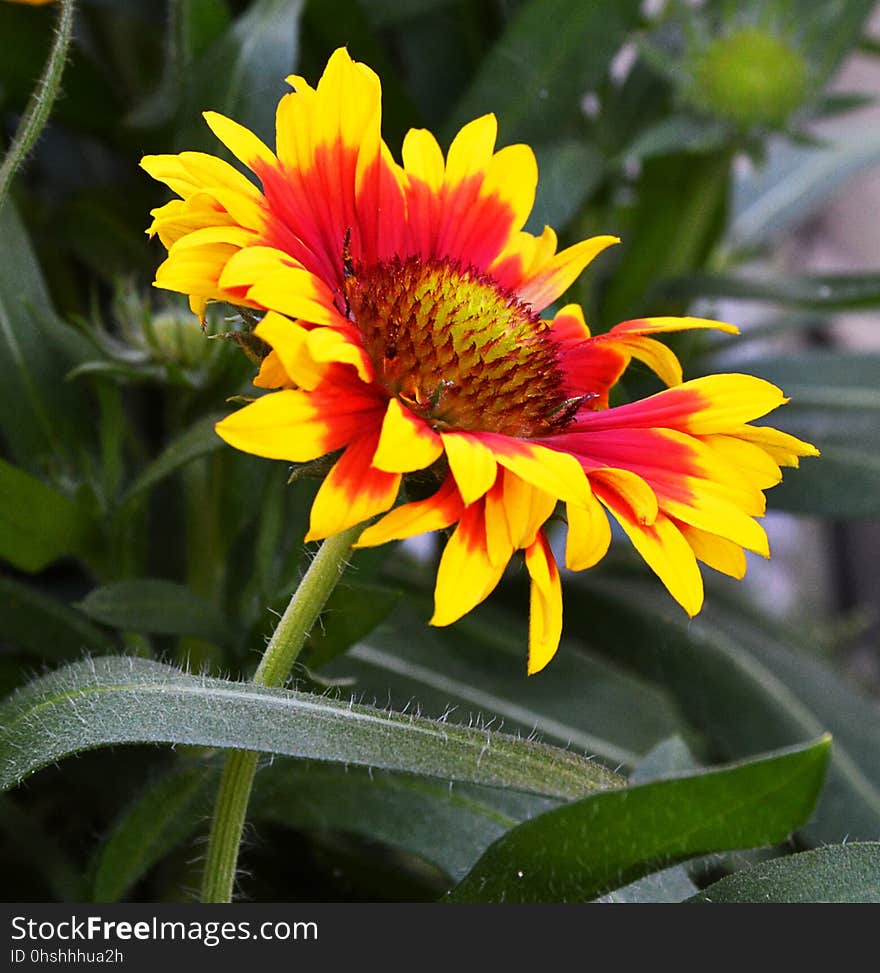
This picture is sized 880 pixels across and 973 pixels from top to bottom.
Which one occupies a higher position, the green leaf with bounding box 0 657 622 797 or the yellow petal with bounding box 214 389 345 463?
the yellow petal with bounding box 214 389 345 463

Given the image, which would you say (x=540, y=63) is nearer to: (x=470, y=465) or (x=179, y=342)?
(x=179, y=342)

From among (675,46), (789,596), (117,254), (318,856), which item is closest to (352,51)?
(117,254)

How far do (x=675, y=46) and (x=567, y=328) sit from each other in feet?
1.34

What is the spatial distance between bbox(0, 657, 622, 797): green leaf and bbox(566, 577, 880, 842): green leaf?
1.03 feet

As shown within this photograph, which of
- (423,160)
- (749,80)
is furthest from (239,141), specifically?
(749,80)

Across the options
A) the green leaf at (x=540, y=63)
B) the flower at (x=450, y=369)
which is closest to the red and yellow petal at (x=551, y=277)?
the flower at (x=450, y=369)

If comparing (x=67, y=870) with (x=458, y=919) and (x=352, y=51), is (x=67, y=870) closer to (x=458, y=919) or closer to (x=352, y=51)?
(x=458, y=919)

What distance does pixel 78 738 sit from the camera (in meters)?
0.31

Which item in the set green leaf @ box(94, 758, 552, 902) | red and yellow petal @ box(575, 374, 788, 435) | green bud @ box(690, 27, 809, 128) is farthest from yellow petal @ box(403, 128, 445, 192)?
Result: green bud @ box(690, 27, 809, 128)

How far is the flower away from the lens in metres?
0.29

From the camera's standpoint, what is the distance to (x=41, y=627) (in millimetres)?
→ 474

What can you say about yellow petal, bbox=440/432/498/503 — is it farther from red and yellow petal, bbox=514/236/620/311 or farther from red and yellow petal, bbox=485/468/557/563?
red and yellow petal, bbox=514/236/620/311

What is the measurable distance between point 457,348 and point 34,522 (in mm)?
173

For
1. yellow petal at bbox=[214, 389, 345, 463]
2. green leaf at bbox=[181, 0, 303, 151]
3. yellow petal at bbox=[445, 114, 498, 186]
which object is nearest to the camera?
yellow petal at bbox=[214, 389, 345, 463]
